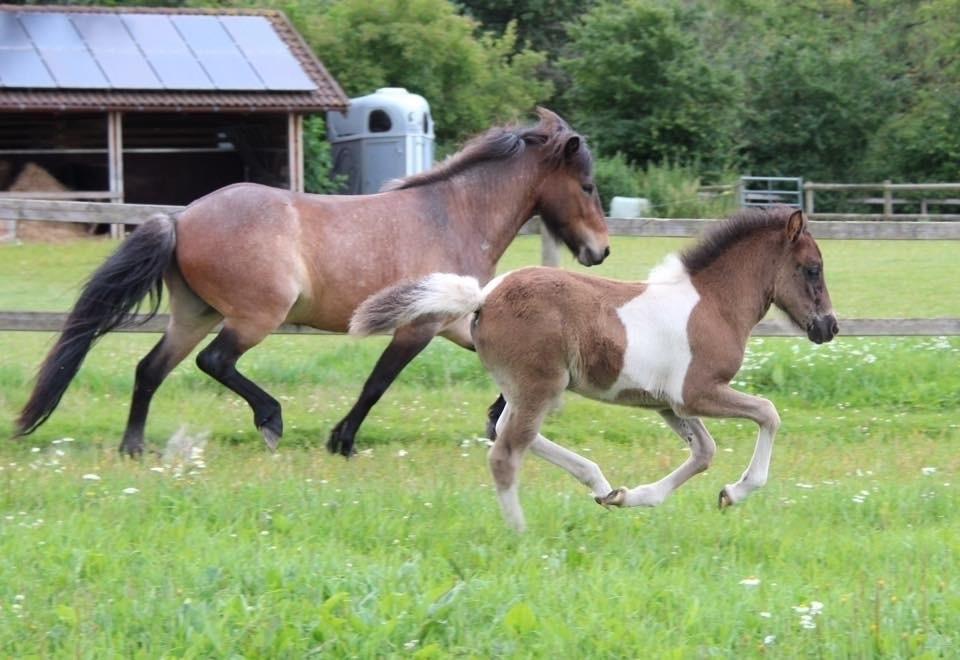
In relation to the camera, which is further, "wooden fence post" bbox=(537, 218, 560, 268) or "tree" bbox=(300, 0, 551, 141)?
"tree" bbox=(300, 0, 551, 141)

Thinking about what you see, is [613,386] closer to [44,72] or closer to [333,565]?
[333,565]

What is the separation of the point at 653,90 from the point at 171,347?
101 ft

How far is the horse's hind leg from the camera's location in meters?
8.02

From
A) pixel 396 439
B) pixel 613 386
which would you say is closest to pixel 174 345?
pixel 396 439

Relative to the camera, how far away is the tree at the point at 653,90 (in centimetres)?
3728

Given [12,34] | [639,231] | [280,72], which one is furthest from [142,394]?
[12,34]

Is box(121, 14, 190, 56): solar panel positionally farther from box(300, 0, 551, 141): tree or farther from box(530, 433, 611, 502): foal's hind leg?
box(530, 433, 611, 502): foal's hind leg

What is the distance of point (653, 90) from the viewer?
3753 centimetres

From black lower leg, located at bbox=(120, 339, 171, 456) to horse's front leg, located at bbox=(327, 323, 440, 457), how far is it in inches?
42.7

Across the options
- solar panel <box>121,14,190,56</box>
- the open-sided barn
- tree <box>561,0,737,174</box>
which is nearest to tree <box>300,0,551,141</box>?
tree <box>561,0,737,174</box>

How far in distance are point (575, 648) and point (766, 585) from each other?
1.00 meters

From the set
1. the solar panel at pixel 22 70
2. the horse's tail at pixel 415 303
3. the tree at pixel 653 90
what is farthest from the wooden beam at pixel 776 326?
the tree at pixel 653 90

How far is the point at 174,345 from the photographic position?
26.9 ft

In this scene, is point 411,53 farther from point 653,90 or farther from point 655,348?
point 655,348
